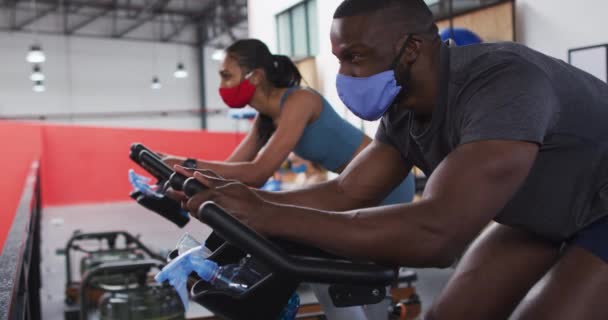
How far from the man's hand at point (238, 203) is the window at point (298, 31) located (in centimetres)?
718

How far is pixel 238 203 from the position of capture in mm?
981

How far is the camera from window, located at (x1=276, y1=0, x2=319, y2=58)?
27.5ft

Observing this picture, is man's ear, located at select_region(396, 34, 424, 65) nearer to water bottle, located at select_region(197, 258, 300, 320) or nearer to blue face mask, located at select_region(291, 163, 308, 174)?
water bottle, located at select_region(197, 258, 300, 320)

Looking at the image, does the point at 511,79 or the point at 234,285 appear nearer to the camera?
the point at 234,285

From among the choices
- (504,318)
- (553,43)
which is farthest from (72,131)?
(504,318)

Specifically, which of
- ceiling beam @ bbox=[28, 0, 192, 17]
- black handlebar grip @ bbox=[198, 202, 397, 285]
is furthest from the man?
ceiling beam @ bbox=[28, 0, 192, 17]

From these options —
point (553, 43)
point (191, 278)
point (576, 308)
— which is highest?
point (553, 43)

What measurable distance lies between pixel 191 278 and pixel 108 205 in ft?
33.1

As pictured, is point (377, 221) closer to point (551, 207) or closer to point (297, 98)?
point (551, 207)

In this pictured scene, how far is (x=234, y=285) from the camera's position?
884 mm

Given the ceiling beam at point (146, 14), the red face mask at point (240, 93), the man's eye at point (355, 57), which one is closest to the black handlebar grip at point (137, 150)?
the red face mask at point (240, 93)

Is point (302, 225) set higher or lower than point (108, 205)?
higher

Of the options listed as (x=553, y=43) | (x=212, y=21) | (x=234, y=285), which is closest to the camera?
(x=234, y=285)

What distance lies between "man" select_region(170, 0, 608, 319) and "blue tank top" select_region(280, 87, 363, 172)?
2.70 ft
